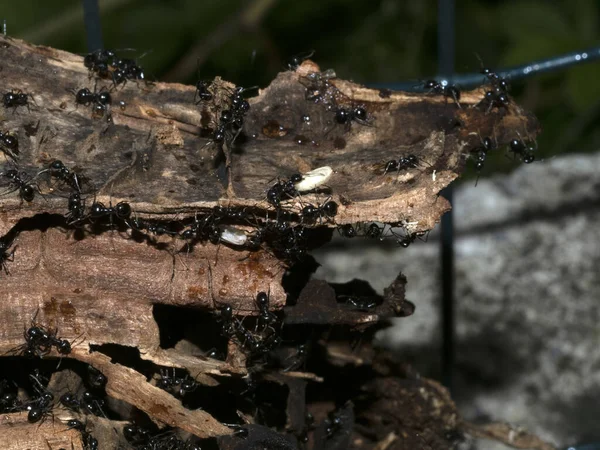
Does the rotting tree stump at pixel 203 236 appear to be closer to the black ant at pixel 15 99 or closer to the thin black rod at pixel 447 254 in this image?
the black ant at pixel 15 99

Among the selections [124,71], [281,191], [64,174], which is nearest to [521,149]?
[281,191]

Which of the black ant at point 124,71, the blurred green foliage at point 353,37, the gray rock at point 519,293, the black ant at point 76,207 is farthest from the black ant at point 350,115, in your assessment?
the blurred green foliage at point 353,37

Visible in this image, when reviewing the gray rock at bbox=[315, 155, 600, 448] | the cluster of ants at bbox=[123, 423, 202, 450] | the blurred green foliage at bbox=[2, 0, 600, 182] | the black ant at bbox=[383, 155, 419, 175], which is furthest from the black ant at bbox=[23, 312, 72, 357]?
the blurred green foliage at bbox=[2, 0, 600, 182]

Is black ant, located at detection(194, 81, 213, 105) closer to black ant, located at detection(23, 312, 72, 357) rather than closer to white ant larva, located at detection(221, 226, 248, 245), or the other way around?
white ant larva, located at detection(221, 226, 248, 245)

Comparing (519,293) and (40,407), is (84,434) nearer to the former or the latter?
(40,407)

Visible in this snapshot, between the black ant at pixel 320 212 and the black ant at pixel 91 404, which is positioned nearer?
the black ant at pixel 320 212

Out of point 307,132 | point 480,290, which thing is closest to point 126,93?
A: point 307,132
